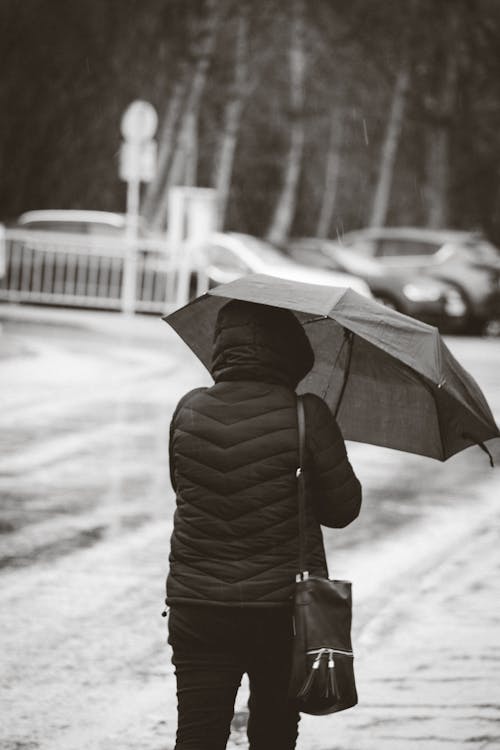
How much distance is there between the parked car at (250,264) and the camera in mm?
24844

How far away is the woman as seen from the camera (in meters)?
3.54

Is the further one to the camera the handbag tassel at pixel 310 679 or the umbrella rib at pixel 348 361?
the umbrella rib at pixel 348 361

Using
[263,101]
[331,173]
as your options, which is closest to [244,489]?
[263,101]

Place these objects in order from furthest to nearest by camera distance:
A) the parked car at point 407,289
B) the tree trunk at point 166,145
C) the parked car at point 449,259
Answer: the tree trunk at point 166,145, the parked car at point 449,259, the parked car at point 407,289

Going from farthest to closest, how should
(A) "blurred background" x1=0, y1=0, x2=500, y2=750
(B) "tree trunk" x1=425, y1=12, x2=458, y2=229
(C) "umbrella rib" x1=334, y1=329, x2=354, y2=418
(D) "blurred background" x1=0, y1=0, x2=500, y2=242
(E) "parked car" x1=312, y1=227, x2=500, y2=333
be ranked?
1. (B) "tree trunk" x1=425, y1=12, x2=458, y2=229
2. (D) "blurred background" x1=0, y1=0, x2=500, y2=242
3. (E) "parked car" x1=312, y1=227, x2=500, y2=333
4. (A) "blurred background" x1=0, y1=0, x2=500, y2=750
5. (C) "umbrella rib" x1=334, y1=329, x2=354, y2=418

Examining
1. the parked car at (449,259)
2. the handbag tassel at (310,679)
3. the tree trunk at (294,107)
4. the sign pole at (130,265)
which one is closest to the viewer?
the handbag tassel at (310,679)

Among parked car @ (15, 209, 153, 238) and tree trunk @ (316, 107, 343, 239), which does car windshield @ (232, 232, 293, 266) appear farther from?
tree trunk @ (316, 107, 343, 239)

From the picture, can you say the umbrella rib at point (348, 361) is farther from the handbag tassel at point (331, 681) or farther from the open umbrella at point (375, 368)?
the handbag tassel at point (331, 681)

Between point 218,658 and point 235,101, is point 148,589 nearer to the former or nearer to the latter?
point 218,658

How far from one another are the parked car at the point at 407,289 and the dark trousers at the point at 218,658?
843 inches

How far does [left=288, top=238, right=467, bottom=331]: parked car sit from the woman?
21.3m

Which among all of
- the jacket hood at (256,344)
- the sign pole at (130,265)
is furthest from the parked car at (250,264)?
the jacket hood at (256,344)

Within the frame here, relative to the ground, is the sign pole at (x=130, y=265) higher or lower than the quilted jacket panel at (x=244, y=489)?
lower

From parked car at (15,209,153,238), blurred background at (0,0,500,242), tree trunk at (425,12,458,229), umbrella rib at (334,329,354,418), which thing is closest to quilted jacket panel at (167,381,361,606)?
umbrella rib at (334,329,354,418)
